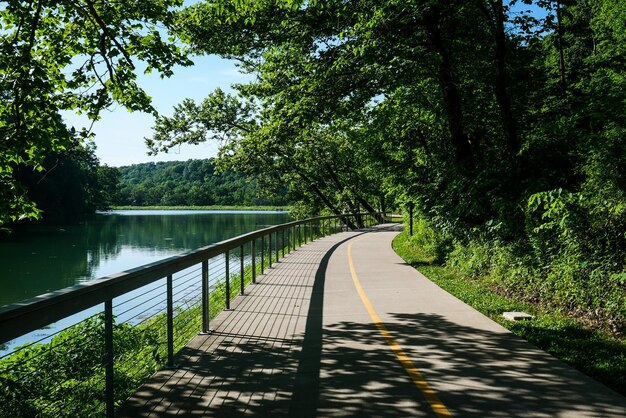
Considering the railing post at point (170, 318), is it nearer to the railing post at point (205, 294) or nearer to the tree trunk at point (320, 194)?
the railing post at point (205, 294)

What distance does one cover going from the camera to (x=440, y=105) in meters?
19.0

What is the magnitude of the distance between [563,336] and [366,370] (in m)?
3.50

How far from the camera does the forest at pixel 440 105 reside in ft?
29.6

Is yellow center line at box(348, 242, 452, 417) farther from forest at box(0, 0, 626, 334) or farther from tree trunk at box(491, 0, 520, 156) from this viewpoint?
tree trunk at box(491, 0, 520, 156)

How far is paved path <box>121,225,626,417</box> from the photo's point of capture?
4.83 meters

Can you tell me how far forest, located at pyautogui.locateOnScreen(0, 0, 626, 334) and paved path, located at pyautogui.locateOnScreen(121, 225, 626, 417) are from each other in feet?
7.48

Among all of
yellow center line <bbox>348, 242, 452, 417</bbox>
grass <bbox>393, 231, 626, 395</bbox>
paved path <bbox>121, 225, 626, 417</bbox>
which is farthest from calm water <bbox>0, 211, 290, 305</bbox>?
grass <bbox>393, 231, 626, 395</bbox>

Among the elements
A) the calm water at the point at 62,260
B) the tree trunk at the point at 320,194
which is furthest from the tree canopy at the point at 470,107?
the tree trunk at the point at 320,194

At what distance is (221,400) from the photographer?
16.5 ft

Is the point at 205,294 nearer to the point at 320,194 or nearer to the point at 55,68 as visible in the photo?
the point at 55,68

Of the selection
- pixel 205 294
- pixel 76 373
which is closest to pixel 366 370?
pixel 205 294

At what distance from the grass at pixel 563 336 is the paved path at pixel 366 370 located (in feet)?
1.14

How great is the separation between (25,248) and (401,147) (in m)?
33.1

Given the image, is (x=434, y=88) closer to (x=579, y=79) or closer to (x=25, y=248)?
(x=579, y=79)
